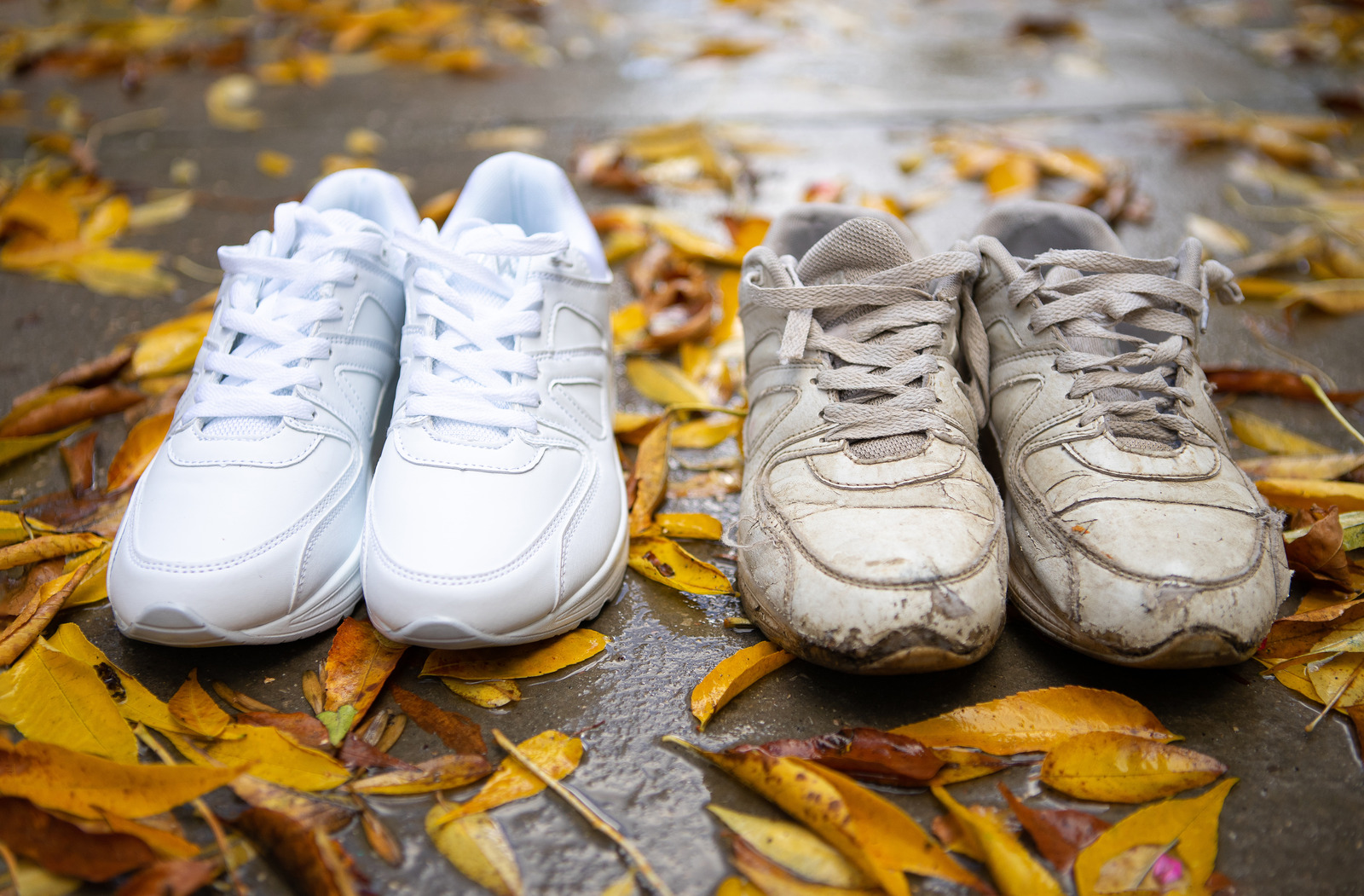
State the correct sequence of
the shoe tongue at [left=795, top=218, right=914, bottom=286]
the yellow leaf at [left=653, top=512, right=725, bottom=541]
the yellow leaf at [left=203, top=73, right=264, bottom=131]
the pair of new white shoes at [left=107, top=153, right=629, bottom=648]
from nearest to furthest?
the pair of new white shoes at [left=107, top=153, right=629, bottom=648], the shoe tongue at [left=795, top=218, right=914, bottom=286], the yellow leaf at [left=653, top=512, right=725, bottom=541], the yellow leaf at [left=203, top=73, right=264, bottom=131]

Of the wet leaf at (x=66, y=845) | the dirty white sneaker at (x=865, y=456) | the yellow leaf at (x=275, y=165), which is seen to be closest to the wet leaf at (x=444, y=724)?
the wet leaf at (x=66, y=845)

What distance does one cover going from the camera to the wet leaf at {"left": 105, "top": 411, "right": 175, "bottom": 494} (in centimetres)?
155

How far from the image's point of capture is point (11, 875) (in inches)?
36.1

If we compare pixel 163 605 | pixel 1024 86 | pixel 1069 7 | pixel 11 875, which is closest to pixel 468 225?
pixel 163 605

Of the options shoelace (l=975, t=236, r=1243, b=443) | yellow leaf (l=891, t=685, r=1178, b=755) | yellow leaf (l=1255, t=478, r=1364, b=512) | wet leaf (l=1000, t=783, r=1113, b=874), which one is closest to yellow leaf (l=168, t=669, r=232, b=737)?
yellow leaf (l=891, t=685, r=1178, b=755)

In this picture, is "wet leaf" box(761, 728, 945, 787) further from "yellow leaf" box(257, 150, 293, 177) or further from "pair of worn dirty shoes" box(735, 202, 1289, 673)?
"yellow leaf" box(257, 150, 293, 177)

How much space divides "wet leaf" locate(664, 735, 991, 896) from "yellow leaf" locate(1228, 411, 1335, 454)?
49.9 inches

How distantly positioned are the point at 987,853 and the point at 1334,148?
3484 mm

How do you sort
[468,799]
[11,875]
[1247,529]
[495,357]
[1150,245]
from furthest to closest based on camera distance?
[1150,245]
[495,357]
[1247,529]
[468,799]
[11,875]

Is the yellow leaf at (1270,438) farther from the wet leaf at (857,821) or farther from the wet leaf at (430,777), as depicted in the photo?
the wet leaf at (430,777)

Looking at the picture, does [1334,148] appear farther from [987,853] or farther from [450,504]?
A: [450,504]

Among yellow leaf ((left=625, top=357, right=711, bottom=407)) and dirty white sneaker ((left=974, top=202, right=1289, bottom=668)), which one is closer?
dirty white sneaker ((left=974, top=202, right=1289, bottom=668))

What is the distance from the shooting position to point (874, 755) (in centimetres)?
105

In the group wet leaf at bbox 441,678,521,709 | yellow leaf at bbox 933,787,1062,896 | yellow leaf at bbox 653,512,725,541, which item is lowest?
yellow leaf at bbox 653,512,725,541
